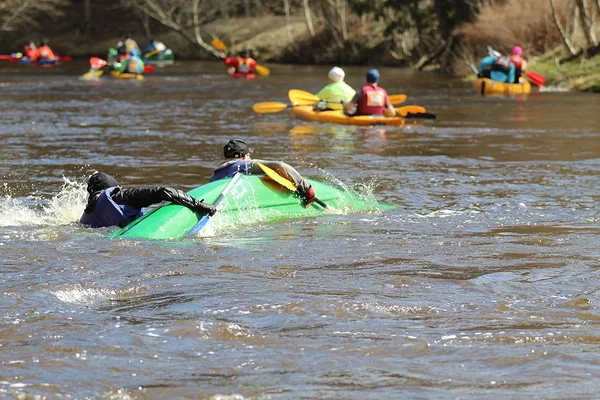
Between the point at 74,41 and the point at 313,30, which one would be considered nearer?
the point at 313,30

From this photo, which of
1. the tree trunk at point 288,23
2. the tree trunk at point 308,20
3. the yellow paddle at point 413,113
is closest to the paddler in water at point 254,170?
the yellow paddle at point 413,113

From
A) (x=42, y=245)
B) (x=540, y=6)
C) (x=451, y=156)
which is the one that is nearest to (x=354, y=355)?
(x=42, y=245)

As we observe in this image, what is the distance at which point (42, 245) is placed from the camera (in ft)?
27.0

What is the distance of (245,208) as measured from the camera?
30.8 feet

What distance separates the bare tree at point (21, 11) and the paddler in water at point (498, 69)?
1106 inches

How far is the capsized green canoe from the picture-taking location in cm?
851

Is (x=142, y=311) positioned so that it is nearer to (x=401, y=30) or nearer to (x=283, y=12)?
(x=401, y=30)

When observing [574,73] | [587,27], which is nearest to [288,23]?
[587,27]

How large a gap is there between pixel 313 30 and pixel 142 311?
1669 inches

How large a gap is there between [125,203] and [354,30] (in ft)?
124

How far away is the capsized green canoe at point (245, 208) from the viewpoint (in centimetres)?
851

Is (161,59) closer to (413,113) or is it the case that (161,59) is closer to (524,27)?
(524,27)

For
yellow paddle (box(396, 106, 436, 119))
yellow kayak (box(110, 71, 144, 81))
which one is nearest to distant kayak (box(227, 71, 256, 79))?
yellow kayak (box(110, 71, 144, 81))

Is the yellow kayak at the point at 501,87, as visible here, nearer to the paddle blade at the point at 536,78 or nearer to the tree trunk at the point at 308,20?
the paddle blade at the point at 536,78
